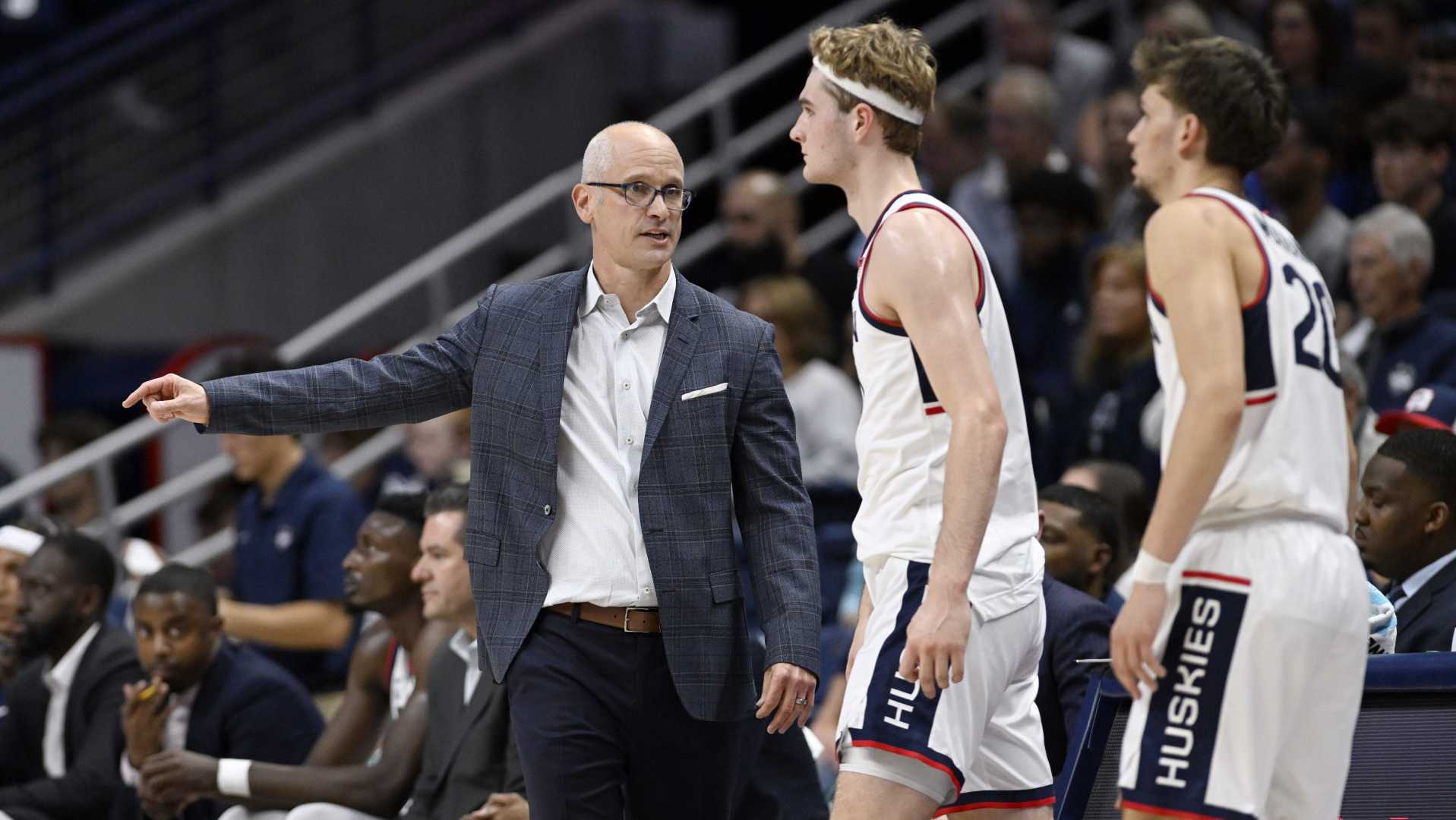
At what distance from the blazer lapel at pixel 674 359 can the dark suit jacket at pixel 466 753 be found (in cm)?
155

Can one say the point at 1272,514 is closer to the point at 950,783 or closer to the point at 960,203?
the point at 950,783

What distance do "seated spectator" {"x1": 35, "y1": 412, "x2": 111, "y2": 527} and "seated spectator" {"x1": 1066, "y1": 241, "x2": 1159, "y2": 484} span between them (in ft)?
14.0

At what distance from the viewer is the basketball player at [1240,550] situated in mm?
3094

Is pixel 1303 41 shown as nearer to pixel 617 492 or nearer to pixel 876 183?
pixel 876 183

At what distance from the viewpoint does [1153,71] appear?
131 inches

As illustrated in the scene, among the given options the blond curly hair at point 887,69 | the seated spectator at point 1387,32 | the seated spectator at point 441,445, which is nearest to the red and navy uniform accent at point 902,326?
the blond curly hair at point 887,69

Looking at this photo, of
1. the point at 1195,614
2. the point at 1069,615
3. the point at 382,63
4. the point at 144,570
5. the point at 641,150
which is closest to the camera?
the point at 1195,614

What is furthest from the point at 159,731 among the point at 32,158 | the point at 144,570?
the point at 32,158

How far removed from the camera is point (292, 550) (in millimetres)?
7457

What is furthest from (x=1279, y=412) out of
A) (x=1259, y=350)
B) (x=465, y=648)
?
(x=465, y=648)

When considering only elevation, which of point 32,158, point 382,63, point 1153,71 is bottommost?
point 1153,71

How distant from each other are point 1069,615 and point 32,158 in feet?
26.7

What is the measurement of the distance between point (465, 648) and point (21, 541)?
2527mm

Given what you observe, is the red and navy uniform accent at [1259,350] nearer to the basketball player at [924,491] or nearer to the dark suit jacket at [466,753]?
the basketball player at [924,491]
